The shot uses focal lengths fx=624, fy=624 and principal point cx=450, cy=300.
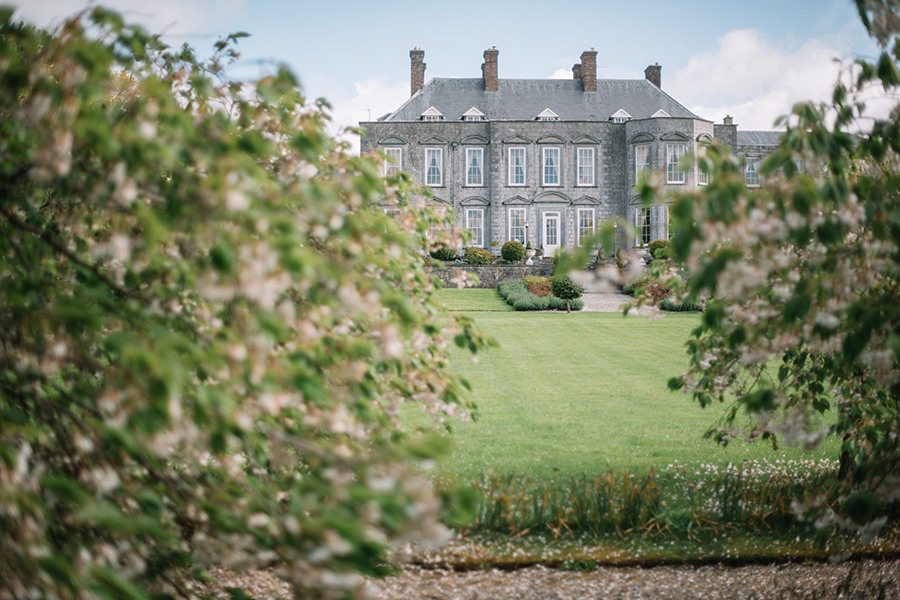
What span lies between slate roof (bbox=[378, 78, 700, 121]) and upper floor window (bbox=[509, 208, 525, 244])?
561 cm

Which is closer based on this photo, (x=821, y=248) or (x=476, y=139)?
(x=821, y=248)

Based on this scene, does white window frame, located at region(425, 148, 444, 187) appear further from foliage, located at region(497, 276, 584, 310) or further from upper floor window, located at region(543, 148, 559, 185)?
foliage, located at region(497, 276, 584, 310)

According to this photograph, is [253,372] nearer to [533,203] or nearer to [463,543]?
[463,543]

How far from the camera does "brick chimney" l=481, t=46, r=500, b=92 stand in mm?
37688

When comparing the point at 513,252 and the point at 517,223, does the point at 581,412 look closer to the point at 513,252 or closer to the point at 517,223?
the point at 513,252

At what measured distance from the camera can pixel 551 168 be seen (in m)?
38.6

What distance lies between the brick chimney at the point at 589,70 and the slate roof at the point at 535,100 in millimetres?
371

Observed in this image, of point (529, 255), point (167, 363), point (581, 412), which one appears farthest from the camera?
point (529, 255)

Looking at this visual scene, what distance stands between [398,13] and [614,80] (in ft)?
109

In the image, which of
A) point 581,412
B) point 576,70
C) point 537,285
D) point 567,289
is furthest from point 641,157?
point 581,412

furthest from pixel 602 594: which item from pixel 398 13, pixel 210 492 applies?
pixel 398 13

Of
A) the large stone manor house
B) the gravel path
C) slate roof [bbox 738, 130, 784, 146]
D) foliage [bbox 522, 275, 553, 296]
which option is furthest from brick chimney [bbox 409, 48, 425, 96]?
the gravel path

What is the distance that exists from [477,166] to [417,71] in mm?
7290

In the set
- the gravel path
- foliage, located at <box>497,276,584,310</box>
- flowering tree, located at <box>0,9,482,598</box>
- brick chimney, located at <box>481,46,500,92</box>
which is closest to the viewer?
flowering tree, located at <box>0,9,482,598</box>
